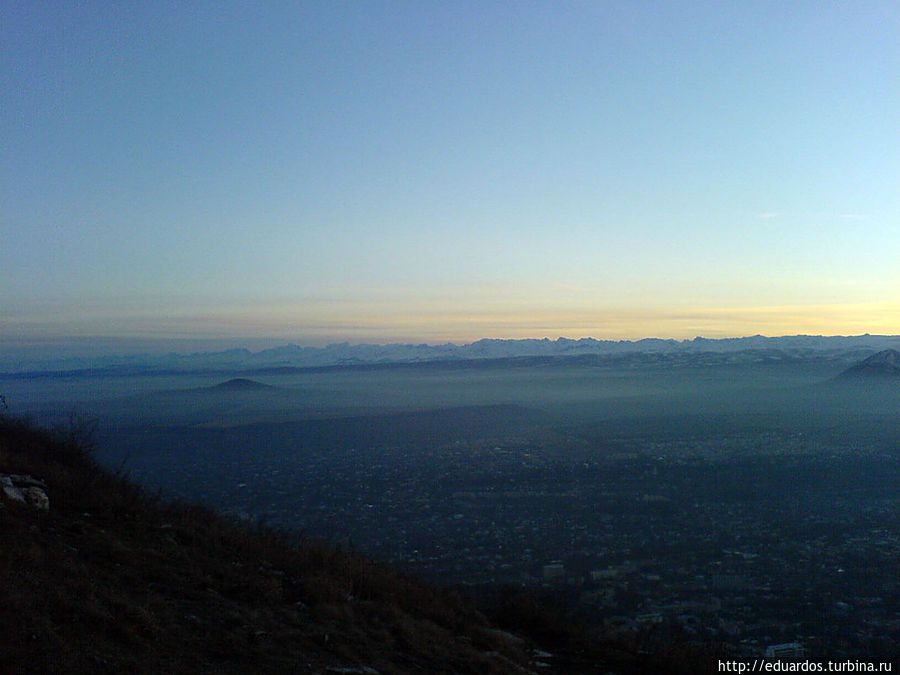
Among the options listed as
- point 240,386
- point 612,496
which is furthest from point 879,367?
point 240,386

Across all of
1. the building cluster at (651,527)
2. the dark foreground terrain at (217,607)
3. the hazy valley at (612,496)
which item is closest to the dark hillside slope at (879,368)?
the hazy valley at (612,496)

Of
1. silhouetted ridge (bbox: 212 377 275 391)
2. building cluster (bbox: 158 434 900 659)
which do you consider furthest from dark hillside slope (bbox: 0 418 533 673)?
silhouetted ridge (bbox: 212 377 275 391)

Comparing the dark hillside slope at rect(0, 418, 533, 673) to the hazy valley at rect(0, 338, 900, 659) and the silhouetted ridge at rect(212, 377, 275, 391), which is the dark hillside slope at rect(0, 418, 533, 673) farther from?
the silhouetted ridge at rect(212, 377, 275, 391)

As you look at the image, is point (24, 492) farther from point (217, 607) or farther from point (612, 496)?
point (612, 496)

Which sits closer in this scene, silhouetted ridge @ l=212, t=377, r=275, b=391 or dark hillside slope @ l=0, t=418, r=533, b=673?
dark hillside slope @ l=0, t=418, r=533, b=673

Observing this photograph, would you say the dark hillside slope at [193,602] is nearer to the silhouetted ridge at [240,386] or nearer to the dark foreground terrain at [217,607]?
the dark foreground terrain at [217,607]

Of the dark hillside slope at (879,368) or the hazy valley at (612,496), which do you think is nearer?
the hazy valley at (612,496)
